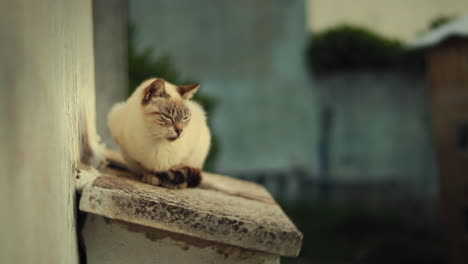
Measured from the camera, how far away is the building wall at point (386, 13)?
29.0 ft

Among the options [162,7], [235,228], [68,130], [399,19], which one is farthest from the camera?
[399,19]

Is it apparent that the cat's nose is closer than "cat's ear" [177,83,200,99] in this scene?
Yes

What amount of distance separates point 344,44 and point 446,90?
7.01ft

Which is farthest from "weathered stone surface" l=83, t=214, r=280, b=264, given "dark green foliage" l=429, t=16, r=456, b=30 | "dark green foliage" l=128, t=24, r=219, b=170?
"dark green foliage" l=429, t=16, r=456, b=30

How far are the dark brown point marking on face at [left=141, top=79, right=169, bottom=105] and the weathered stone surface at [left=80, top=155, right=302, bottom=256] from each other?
31 cm

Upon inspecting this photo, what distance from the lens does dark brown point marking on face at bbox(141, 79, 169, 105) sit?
200 cm

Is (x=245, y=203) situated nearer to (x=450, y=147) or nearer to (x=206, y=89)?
(x=450, y=147)

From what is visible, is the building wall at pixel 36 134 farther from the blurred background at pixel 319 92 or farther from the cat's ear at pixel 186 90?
the blurred background at pixel 319 92

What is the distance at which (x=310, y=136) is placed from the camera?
28.8ft

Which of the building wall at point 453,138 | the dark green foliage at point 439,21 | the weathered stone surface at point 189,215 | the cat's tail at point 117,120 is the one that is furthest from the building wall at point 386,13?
the weathered stone surface at point 189,215

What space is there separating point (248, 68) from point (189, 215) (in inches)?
275

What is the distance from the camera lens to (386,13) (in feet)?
29.4

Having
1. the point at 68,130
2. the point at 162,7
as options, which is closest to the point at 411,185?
the point at 162,7

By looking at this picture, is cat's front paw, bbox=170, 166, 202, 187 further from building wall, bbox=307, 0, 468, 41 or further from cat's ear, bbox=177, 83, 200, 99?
building wall, bbox=307, 0, 468, 41
